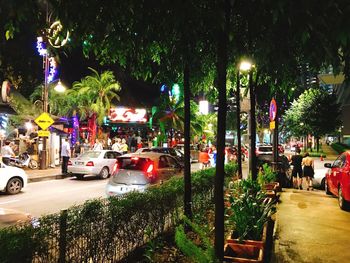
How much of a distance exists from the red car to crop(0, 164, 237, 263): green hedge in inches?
214

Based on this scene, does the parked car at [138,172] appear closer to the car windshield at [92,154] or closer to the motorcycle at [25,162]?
the car windshield at [92,154]

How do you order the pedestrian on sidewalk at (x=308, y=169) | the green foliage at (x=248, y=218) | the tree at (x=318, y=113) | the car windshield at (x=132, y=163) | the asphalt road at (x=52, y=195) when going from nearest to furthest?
1. the green foliage at (x=248, y=218)
2. the car windshield at (x=132, y=163)
3. the asphalt road at (x=52, y=195)
4. the pedestrian on sidewalk at (x=308, y=169)
5. the tree at (x=318, y=113)

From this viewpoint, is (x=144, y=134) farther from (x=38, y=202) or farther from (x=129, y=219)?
(x=129, y=219)

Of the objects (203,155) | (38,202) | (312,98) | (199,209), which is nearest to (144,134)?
(312,98)

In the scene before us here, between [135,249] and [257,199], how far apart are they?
263cm

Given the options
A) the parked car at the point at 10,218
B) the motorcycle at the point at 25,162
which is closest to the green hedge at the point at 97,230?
the parked car at the point at 10,218

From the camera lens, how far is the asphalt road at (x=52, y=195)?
1248cm

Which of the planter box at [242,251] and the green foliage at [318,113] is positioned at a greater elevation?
the green foliage at [318,113]

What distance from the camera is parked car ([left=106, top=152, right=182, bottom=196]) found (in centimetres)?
1128

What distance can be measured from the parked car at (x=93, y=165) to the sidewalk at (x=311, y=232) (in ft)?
35.8

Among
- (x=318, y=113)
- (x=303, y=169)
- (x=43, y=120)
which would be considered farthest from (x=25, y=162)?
(x=318, y=113)

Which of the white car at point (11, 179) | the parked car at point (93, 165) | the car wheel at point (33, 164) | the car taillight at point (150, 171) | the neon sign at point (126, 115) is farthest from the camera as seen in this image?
the neon sign at point (126, 115)

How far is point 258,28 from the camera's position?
4.58 meters

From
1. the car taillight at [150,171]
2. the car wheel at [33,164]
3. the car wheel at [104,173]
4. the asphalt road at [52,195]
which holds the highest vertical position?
the car taillight at [150,171]
